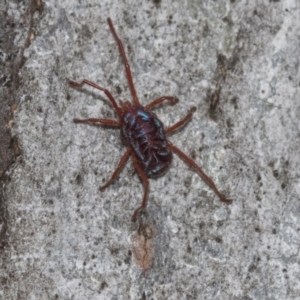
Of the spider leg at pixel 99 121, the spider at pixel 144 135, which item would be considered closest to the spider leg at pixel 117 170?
the spider at pixel 144 135

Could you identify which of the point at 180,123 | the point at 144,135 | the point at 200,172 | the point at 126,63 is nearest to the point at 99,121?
the point at 144,135

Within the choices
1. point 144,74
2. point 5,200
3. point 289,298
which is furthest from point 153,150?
point 289,298

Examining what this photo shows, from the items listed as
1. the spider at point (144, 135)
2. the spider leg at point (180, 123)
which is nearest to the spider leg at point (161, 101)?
the spider at point (144, 135)

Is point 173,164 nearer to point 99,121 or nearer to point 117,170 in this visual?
point 117,170

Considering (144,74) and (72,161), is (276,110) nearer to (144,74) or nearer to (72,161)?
(144,74)

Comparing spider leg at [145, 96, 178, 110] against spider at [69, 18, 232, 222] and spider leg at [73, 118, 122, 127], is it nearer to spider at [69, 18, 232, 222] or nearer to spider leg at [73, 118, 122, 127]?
spider at [69, 18, 232, 222]

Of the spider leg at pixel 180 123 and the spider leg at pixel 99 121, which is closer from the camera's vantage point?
the spider leg at pixel 99 121

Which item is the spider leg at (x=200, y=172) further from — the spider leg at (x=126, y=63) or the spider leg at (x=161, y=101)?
the spider leg at (x=126, y=63)

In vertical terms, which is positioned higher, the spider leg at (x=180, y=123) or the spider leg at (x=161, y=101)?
the spider leg at (x=161, y=101)

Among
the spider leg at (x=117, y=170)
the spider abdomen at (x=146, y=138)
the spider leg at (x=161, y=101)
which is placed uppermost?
the spider leg at (x=161, y=101)
